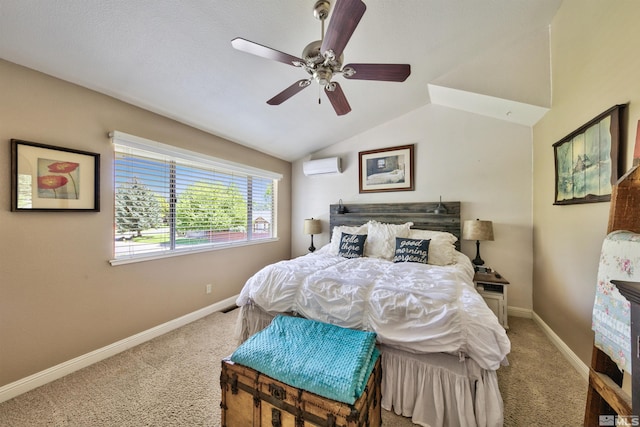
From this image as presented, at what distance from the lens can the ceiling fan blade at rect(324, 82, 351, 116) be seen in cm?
174

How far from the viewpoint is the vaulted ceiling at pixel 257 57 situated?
149 cm

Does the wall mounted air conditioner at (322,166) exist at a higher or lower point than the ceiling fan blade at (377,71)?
lower

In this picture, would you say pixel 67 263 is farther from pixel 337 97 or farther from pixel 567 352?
pixel 567 352

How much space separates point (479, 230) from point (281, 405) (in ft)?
9.34

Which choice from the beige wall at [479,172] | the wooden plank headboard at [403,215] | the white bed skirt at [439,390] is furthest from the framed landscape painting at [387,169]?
the white bed skirt at [439,390]

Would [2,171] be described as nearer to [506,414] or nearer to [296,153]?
[296,153]

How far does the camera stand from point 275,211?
418 cm

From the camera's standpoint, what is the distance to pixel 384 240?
3.04 metres

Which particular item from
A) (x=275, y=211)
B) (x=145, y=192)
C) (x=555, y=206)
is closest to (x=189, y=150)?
(x=145, y=192)

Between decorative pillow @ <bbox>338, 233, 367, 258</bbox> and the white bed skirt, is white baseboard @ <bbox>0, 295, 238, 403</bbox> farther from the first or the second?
the white bed skirt

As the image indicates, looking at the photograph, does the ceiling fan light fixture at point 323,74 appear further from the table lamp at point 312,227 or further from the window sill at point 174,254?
the table lamp at point 312,227

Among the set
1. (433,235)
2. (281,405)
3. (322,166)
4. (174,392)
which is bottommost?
(174,392)

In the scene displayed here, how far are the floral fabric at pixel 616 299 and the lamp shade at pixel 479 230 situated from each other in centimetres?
178

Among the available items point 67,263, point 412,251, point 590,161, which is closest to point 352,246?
point 412,251
